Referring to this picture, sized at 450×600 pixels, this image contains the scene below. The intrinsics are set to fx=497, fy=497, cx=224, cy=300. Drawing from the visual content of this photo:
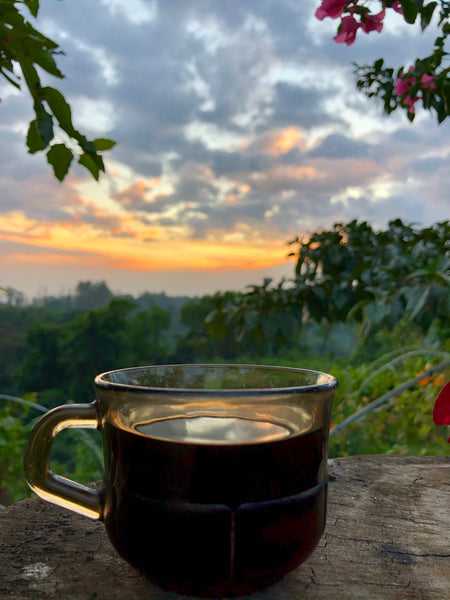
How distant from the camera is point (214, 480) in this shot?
0.47 m

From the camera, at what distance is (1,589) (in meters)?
0.53

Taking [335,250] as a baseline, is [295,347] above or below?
below

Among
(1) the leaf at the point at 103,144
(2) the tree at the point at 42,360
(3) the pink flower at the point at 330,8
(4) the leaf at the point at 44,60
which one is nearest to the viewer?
(4) the leaf at the point at 44,60

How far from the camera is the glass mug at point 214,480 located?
47cm

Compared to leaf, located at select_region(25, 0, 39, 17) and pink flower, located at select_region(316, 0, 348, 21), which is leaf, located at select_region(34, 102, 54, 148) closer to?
leaf, located at select_region(25, 0, 39, 17)

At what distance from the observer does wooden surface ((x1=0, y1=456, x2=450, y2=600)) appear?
1.76 ft

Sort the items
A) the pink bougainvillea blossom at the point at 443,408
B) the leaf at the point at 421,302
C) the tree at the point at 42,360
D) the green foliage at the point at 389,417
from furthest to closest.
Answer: the tree at the point at 42,360, the green foliage at the point at 389,417, the leaf at the point at 421,302, the pink bougainvillea blossom at the point at 443,408

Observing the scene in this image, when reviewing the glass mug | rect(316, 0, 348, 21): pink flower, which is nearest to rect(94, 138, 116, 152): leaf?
the glass mug

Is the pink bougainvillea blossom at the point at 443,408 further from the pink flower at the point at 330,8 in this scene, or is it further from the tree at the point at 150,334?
the tree at the point at 150,334

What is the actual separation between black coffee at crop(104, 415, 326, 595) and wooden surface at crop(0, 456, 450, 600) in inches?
2.5

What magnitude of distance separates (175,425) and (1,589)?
0.83ft

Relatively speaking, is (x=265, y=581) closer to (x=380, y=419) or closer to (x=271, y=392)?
(x=271, y=392)

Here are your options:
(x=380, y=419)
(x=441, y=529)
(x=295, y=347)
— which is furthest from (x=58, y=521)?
(x=295, y=347)

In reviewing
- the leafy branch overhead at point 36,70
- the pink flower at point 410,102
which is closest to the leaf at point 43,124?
the leafy branch overhead at point 36,70
